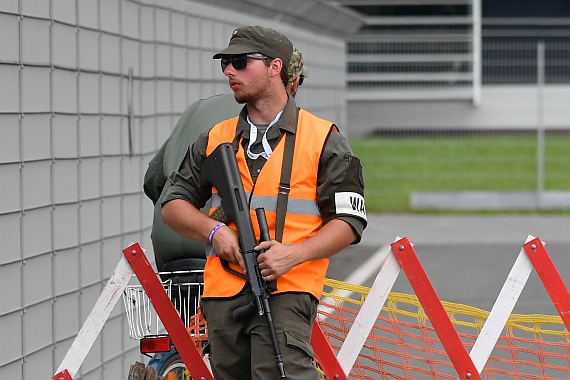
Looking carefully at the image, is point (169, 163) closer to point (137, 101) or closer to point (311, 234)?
point (311, 234)

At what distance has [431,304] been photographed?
5.15m

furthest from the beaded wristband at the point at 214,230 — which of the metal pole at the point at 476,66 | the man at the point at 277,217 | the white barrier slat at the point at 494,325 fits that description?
the metal pole at the point at 476,66

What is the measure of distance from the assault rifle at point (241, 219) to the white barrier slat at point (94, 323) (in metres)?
0.71

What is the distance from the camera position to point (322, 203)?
4410 mm

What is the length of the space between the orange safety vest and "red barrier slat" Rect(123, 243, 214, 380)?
0.55 meters

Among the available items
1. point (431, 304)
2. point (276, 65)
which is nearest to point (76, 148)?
point (431, 304)

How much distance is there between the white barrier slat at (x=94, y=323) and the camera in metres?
4.93

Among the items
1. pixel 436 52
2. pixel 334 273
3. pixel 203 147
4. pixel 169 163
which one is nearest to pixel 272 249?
pixel 203 147

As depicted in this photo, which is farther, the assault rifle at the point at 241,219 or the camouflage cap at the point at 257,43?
the camouflage cap at the point at 257,43

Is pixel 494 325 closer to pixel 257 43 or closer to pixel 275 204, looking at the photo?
pixel 275 204

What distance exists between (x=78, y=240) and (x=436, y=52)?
1846cm

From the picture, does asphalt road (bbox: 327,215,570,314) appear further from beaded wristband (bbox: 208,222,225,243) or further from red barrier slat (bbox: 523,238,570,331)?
beaded wristband (bbox: 208,222,225,243)

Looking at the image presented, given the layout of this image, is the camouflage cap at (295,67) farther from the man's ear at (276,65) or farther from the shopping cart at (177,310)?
the shopping cart at (177,310)

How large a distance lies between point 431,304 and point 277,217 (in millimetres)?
1062
